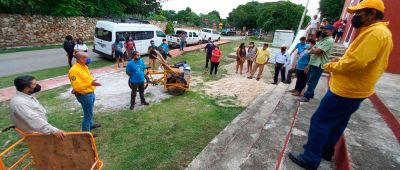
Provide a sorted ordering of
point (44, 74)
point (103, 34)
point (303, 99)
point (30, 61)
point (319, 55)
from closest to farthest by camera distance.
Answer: point (319, 55) < point (303, 99) < point (44, 74) < point (30, 61) < point (103, 34)

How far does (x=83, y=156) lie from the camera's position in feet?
9.41

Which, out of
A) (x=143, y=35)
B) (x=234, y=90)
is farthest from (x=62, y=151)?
(x=143, y=35)

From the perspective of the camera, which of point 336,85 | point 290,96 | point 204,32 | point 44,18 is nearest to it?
point 336,85

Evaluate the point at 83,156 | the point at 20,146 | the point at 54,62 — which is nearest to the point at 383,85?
the point at 83,156

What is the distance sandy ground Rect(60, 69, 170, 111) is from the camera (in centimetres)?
670

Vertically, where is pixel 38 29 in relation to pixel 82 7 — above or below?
below

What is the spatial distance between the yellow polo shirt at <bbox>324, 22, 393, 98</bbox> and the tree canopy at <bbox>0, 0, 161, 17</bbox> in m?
19.8

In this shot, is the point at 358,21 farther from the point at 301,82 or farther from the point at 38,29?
the point at 38,29

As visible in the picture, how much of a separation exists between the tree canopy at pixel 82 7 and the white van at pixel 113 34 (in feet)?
24.5

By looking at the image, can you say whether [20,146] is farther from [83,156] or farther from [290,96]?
[290,96]

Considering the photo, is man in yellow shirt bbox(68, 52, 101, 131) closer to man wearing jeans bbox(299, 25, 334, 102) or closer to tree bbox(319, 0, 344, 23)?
man wearing jeans bbox(299, 25, 334, 102)

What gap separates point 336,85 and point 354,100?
8.7 inches

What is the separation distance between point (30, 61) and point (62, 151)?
475 inches

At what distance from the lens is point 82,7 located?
2098 centimetres
